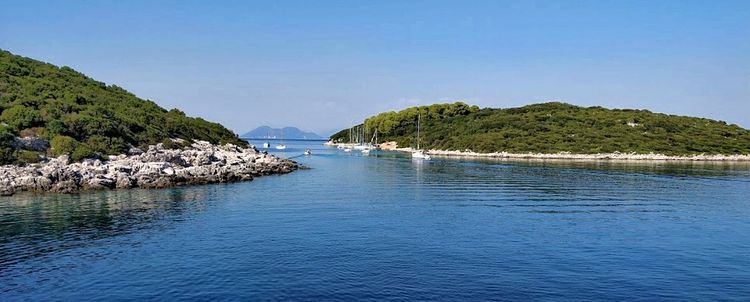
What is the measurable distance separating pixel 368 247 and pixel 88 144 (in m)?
52.2

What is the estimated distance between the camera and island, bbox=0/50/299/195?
190 ft

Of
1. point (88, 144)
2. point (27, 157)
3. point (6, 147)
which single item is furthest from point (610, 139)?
point (6, 147)

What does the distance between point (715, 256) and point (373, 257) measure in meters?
19.0

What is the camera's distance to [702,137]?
589 feet

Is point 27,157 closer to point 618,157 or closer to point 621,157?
point 618,157

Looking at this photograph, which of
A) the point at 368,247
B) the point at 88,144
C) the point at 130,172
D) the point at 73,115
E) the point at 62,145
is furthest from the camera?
the point at 73,115

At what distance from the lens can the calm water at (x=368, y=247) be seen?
23.6 m

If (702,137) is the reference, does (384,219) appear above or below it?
below

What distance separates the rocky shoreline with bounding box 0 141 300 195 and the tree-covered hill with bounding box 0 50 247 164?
10.3 feet

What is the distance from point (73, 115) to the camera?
7538 centimetres

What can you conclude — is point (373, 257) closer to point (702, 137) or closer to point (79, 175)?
point (79, 175)

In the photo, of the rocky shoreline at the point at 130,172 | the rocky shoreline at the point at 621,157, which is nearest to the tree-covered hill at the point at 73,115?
the rocky shoreline at the point at 130,172

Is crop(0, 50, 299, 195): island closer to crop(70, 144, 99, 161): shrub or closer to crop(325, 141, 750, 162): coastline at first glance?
crop(70, 144, 99, 161): shrub

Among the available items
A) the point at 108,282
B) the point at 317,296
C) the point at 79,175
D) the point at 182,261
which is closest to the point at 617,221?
the point at 317,296
